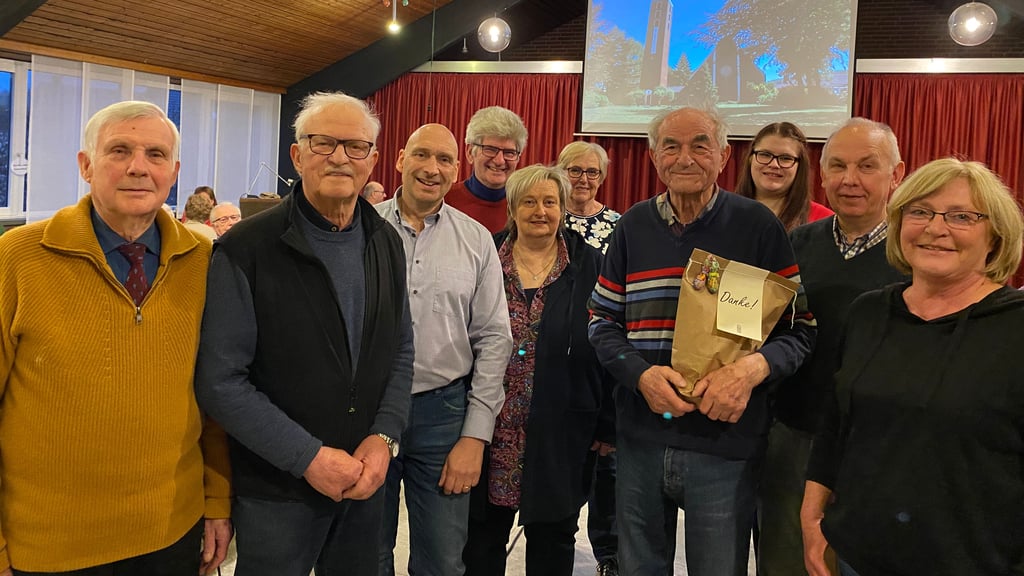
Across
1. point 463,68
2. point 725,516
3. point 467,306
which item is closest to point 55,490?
point 467,306

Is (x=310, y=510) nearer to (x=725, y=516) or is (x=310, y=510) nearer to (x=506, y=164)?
(x=725, y=516)

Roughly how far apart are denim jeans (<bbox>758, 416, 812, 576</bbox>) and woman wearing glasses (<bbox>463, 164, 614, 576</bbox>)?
503 mm

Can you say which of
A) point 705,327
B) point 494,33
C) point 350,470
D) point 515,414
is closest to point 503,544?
point 515,414

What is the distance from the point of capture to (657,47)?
7.19m

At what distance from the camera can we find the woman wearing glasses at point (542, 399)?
2.07 metres

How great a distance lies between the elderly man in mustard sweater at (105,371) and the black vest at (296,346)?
0.12 metres

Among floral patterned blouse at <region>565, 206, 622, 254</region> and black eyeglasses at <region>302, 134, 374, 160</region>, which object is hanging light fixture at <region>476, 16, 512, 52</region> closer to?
floral patterned blouse at <region>565, 206, 622, 254</region>

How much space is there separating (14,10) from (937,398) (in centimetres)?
648

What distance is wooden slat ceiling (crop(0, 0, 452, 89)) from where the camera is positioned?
5.87 m

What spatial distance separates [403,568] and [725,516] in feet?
5.39

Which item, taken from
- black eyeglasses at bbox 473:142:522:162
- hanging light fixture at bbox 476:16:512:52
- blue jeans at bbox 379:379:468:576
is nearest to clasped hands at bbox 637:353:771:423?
blue jeans at bbox 379:379:468:576

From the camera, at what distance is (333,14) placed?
7.05 metres

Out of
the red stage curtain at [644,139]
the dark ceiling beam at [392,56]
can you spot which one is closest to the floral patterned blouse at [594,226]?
the red stage curtain at [644,139]

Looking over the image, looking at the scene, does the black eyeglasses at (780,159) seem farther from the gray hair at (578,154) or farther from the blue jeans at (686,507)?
the blue jeans at (686,507)
